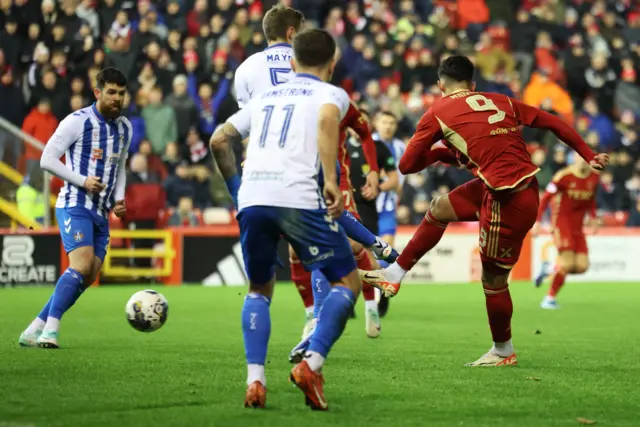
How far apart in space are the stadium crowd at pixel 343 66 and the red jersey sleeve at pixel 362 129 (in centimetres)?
1154

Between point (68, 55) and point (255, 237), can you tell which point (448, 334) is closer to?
point (255, 237)

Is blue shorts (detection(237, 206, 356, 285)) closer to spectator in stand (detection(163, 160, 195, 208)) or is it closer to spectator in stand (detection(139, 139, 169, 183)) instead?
spectator in stand (detection(139, 139, 169, 183))

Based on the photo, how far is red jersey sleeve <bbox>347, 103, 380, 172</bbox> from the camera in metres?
7.53

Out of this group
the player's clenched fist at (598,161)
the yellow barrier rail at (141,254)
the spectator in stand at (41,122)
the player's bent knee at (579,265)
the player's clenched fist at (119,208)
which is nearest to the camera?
the player's clenched fist at (598,161)

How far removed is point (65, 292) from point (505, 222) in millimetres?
3792

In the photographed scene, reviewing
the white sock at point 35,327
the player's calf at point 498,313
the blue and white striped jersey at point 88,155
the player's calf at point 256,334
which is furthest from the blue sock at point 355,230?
the white sock at point 35,327

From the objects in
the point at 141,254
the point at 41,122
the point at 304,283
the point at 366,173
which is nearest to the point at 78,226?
the point at 304,283

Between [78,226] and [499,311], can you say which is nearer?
[499,311]

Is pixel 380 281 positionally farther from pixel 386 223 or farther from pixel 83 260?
pixel 386 223

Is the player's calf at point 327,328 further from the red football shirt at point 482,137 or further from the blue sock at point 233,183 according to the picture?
the red football shirt at point 482,137

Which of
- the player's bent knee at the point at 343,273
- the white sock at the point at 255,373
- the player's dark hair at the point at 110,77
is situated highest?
the player's dark hair at the point at 110,77

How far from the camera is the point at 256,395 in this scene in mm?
6336

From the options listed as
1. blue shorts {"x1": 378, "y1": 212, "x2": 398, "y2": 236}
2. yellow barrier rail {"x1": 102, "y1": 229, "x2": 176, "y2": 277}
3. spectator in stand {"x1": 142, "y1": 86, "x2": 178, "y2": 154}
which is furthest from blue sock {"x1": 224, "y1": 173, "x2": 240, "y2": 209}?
spectator in stand {"x1": 142, "y1": 86, "x2": 178, "y2": 154}

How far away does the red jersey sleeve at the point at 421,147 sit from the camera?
863 centimetres
